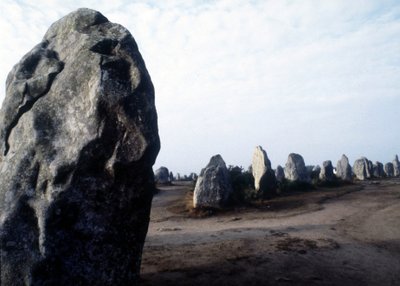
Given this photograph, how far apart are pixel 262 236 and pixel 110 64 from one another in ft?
20.3

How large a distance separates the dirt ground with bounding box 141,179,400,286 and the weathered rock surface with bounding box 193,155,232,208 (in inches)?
28.9

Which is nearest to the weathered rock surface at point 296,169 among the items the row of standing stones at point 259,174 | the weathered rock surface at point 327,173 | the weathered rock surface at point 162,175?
the row of standing stones at point 259,174

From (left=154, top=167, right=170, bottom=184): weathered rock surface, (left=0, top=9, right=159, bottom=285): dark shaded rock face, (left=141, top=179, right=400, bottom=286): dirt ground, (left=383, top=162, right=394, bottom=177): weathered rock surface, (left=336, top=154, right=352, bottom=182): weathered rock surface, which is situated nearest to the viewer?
(left=0, top=9, right=159, bottom=285): dark shaded rock face

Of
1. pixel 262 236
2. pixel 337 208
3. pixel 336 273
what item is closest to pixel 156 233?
pixel 262 236

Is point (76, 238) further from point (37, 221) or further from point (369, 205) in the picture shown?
point (369, 205)

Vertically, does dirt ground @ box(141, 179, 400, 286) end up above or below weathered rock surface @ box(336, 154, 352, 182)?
below

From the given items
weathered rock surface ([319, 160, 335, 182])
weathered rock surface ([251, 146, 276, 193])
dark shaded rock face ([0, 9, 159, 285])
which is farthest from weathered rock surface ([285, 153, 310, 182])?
dark shaded rock face ([0, 9, 159, 285])

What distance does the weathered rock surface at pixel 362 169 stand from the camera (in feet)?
106

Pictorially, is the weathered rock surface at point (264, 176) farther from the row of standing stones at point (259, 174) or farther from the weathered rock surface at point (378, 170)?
the weathered rock surface at point (378, 170)

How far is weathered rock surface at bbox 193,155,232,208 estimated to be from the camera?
1539 centimetres

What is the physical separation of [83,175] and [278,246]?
16.8 feet

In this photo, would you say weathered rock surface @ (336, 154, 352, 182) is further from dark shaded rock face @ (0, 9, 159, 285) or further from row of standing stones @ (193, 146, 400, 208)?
Result: dark shaded rock face @ (0, 9, 159, 285)

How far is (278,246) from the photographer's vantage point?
8711mm

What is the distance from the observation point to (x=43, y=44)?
698 cm
